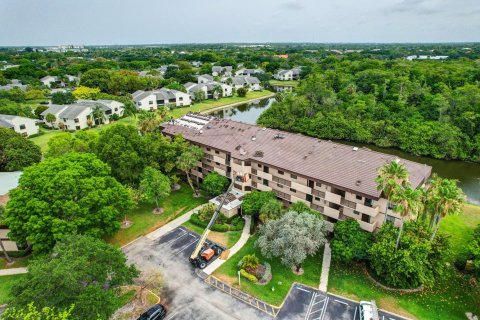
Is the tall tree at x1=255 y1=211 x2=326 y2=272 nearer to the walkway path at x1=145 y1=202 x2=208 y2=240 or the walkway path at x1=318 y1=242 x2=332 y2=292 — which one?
the walkway path at x1=318 y1=242 x2=332 y2=292

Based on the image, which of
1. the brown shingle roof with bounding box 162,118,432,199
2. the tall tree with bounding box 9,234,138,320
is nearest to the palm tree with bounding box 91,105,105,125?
the brown shingle roof with bounding box 162,118,432,199

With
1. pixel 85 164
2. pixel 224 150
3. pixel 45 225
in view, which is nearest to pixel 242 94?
pixel 224 150

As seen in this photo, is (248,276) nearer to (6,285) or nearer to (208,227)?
(208,227)

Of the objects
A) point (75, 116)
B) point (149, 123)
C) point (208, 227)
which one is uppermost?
point (149, 123)

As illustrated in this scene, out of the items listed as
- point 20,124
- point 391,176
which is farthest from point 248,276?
point 20,124

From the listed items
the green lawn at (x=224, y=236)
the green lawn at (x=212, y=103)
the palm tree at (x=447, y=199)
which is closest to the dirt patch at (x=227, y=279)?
the green lawn at (x=224, y=236)

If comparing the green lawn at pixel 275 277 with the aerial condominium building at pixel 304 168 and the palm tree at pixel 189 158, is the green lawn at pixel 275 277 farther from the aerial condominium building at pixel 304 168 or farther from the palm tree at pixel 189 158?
the palm tree at pixel 189 158

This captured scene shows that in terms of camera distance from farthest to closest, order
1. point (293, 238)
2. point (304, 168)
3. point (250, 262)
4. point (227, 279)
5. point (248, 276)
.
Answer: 1. point (304, 168)
2. point (250, 262)
3. point (227, 279)
4. point (248, 276)
5. point (293, 238)
